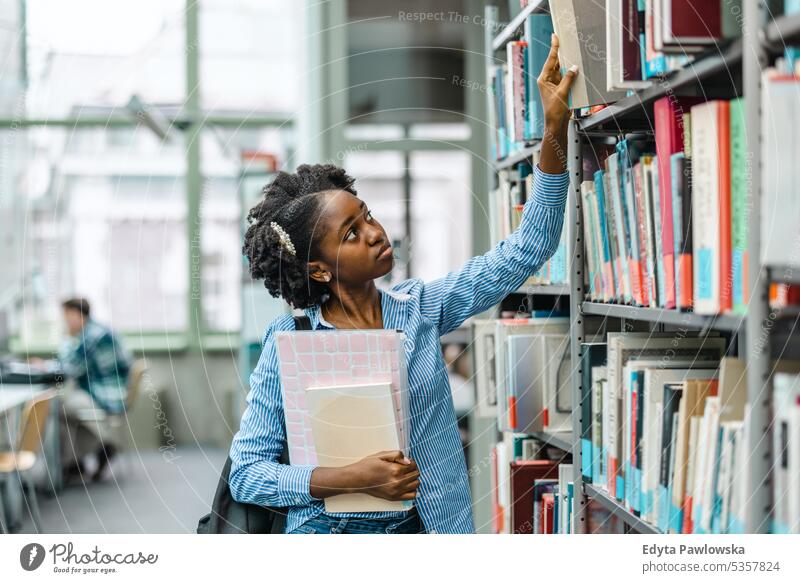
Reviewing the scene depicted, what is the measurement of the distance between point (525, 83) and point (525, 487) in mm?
1098

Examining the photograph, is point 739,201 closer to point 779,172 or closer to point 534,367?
point 779,172

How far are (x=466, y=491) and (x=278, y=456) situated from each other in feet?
1.31

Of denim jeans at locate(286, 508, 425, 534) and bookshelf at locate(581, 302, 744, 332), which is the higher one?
bookshelf at locate(581, 302, 744, 332)

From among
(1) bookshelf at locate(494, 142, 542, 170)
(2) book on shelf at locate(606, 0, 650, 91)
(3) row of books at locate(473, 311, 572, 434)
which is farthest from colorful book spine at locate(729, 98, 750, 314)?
(3) row of books at locate(473, 311, 572, 434)

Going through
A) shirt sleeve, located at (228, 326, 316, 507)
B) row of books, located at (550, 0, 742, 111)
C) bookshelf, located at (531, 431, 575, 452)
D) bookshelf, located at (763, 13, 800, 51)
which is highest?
row of books, located at (550, 0, 742, 111)

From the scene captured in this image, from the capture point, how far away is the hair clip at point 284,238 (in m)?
1.63

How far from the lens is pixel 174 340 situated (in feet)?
21.5

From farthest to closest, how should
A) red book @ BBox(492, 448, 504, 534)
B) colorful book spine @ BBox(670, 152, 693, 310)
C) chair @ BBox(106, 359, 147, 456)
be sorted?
chair @ BBox(106, 359, 147, 456)
red book @ BBox(492, 448, 504, 534)
colorful book spine @ BBox(670, 152, 693, 310)

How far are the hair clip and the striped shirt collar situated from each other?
13 centimetres

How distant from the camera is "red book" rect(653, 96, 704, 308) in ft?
4.61

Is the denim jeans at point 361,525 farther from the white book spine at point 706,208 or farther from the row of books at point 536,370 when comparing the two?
the white book spine at point 706,208

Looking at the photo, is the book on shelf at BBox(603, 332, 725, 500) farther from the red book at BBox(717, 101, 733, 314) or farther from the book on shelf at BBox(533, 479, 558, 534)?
the book on shelf at BBox(533, 479, 558, 534)
